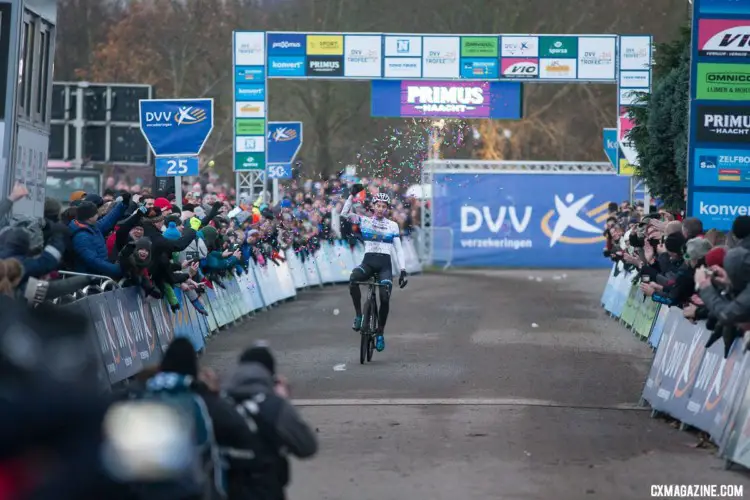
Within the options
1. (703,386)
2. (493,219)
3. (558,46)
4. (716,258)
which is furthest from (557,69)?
(703,386)

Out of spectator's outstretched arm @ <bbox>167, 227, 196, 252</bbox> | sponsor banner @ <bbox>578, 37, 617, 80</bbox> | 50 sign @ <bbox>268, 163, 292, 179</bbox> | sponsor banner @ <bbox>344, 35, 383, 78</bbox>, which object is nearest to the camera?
spectator's outstretched arm @ <bbox>167, 227, 196, 252</bbox>

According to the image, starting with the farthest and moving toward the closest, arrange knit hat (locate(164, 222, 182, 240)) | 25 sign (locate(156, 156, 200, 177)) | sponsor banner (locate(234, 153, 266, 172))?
sponsor banner (locate(234, 153, 266, 172)) < 25 sign (locate(156, 156, 200, 177)) < knit hat (locate(164, 222, 182, 240))

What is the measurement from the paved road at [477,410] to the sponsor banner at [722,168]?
227 cm

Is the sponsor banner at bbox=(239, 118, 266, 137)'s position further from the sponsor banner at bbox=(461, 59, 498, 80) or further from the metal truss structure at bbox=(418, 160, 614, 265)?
the metal truss structure at bbox=(418, 160, 614, 265)

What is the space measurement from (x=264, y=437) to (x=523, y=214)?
41410 mm

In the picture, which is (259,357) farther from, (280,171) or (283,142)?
(283,142)

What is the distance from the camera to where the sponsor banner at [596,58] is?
3838cm

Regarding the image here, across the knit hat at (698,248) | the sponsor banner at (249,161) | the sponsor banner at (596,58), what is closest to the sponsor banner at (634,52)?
the sponsor banner at (596,58)

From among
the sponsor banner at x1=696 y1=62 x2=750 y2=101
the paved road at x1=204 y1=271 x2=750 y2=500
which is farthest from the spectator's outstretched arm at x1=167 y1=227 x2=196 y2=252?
the sponsor banner at x1=696 y1=62 x2=750 y2=101

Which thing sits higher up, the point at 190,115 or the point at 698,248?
the point at 190,115

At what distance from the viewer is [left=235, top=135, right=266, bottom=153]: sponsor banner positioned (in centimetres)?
3666

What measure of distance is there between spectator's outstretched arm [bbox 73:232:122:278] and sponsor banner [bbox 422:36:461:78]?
77.2ft

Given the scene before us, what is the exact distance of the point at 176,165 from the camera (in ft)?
73.0

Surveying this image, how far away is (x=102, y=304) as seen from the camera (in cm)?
1394
